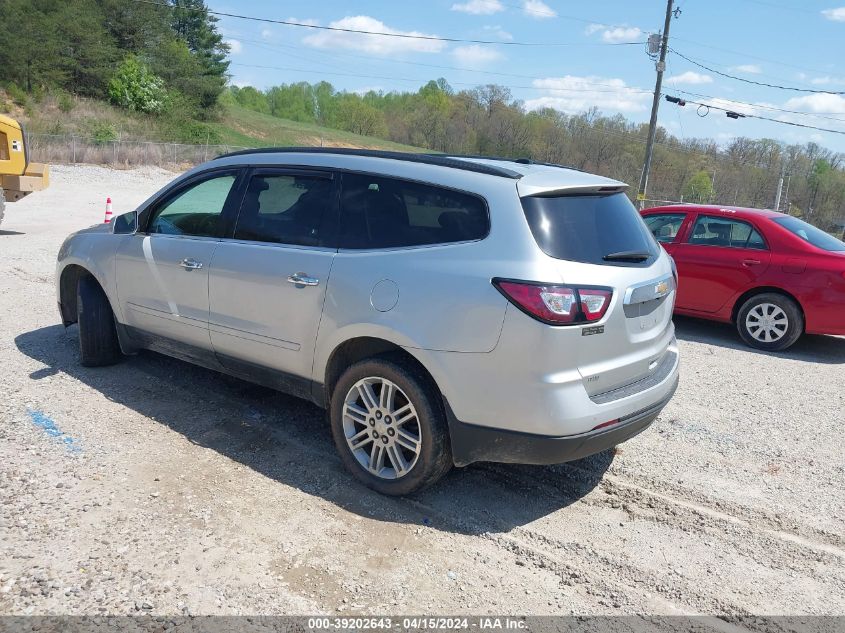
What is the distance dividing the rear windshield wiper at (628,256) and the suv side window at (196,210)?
103 inches

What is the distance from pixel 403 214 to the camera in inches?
149

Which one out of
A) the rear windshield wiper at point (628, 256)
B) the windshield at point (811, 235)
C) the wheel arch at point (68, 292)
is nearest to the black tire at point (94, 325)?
the wheel arch at point (68, 292)

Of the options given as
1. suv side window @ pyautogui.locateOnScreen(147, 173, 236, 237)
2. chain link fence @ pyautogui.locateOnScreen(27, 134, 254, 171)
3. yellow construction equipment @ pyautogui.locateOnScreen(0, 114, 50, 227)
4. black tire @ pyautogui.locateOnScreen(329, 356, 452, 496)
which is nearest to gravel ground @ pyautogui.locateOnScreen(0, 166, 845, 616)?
black tire @ pyautogui.locateOnScreen(329, 356, 452, 496)

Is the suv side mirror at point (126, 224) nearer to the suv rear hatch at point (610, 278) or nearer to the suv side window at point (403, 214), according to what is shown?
the suv side window at point (403, 214)

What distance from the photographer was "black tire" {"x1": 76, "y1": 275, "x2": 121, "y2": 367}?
5445 millimetres

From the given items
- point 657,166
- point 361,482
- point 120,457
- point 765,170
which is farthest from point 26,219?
point 765,170

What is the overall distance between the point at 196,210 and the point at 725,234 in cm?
631

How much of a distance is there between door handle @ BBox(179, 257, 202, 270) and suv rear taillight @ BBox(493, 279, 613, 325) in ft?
7.56

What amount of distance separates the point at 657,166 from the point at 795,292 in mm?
58532

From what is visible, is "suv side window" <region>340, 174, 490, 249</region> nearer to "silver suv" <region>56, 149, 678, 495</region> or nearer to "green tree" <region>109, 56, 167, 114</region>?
"silver suv" <region>56, 149, 678, 495</region>

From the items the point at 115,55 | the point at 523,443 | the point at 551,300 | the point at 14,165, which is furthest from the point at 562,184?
the point at 115,55

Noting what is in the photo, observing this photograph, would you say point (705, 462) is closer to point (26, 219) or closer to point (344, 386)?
point (344, 386)

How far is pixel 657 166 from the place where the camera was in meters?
61.7

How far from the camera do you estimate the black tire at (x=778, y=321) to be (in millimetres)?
7523
